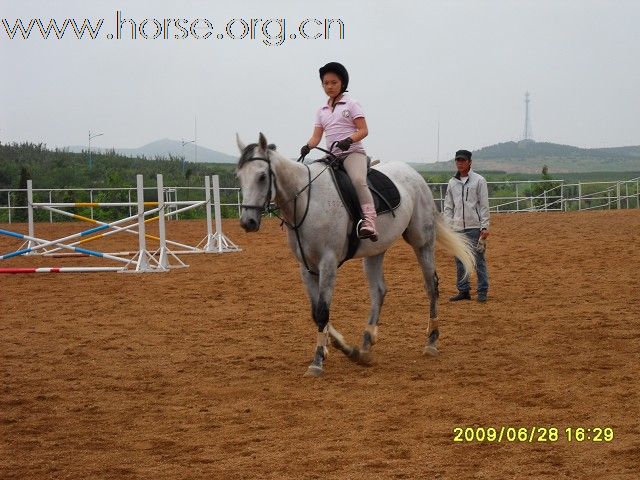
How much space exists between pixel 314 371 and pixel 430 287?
1800 mm

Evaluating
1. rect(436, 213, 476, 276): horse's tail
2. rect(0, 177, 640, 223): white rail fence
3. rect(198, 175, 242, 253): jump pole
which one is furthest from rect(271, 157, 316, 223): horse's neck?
rect(0, 177, 640, 223): white rail fence

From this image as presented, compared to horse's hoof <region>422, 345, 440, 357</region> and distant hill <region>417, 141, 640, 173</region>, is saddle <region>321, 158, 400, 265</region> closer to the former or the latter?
horse's hoof <region>422, 345, 440, 357</region>

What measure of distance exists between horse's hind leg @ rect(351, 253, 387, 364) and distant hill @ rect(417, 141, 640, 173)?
102495mm

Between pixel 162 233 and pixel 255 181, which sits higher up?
pixel 255 181

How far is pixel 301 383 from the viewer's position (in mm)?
7105

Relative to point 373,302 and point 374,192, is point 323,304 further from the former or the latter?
point 374,192

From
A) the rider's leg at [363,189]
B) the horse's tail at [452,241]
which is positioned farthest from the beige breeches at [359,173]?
the horse's tail at [452,241]

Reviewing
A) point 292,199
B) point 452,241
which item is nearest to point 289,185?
point 292,199

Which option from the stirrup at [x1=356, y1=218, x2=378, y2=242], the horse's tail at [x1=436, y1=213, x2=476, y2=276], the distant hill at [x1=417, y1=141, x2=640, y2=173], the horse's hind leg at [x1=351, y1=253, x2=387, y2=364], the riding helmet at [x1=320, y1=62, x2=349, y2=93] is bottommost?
the horse's hind leg at [x1=351, y1=253, x2=387, y2=364]

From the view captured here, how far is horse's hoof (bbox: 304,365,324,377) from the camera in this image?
24.1 ft

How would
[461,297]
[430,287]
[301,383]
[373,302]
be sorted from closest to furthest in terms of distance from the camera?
[301,383] → [373,302] → [430,287] → [461,297]

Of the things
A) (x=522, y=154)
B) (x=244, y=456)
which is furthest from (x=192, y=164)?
(x=522, y=154)

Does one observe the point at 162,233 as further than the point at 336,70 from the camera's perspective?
Yes

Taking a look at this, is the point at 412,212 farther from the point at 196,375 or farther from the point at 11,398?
the point at 11,398
